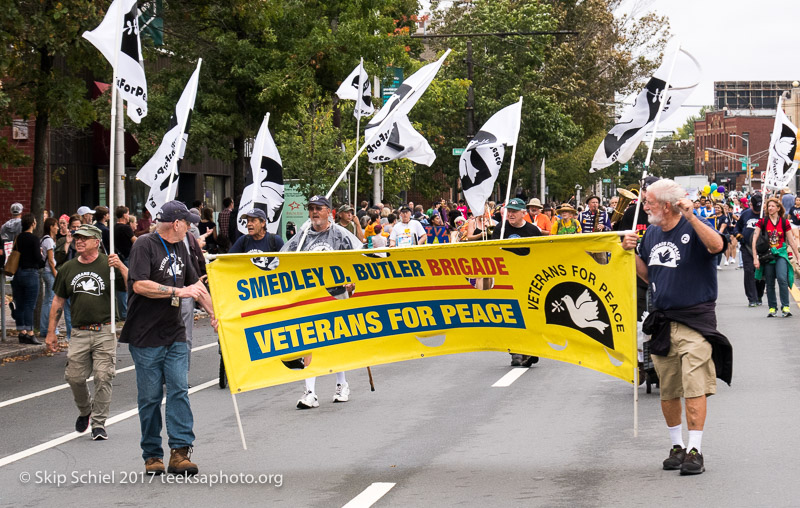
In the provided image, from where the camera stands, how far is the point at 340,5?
94.5ft

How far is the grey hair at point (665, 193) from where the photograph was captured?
7.45m

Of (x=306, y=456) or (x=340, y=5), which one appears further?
(x=340, y=5)

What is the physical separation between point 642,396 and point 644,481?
3.72 m

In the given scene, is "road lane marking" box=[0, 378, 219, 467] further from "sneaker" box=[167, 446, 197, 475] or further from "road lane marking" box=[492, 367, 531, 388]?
"road lane marking" box=[492, 367, 531, 388]

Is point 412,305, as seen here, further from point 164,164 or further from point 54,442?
point 164,164

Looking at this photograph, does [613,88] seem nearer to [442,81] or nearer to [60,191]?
[442,81]

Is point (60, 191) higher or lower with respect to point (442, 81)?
lower

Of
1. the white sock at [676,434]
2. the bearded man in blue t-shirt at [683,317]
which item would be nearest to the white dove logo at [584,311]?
Answer: the bearded man in blue t-shirt at [683,317]

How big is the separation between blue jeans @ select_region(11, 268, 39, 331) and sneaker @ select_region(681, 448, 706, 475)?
12032 mm

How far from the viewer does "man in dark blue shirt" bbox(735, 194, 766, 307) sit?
19.5m

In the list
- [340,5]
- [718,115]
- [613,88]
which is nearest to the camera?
[340,5]

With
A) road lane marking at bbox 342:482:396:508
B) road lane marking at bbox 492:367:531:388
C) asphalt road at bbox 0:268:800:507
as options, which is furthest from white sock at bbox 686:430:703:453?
road lane marking at bbox 492:367:531:388

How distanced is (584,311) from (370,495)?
2.00 meters

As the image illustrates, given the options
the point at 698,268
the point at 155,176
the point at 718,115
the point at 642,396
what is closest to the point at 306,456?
the point at 698,268
